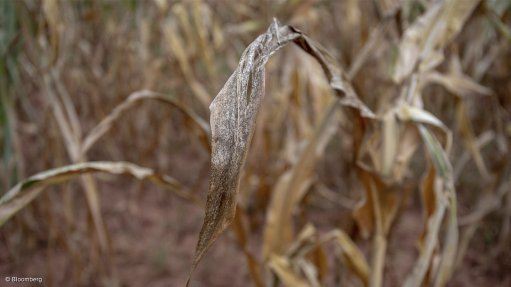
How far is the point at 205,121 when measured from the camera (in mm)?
1274

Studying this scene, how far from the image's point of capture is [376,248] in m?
0.63

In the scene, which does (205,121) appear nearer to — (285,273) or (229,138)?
(285,273)

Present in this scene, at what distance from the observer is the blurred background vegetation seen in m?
0.79

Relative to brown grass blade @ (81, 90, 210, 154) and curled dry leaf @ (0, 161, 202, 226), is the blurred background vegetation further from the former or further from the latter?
curled dry leaf @ (0, 161, 202, 226)

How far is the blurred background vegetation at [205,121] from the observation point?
2.60ft

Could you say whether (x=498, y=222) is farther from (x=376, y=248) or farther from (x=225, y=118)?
(x=225, y=118)

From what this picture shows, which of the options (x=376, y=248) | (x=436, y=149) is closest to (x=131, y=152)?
(x=376, y=248)

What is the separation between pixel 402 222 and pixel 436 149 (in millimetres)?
901

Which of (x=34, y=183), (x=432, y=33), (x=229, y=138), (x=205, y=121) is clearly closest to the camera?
(x=229, y=138)

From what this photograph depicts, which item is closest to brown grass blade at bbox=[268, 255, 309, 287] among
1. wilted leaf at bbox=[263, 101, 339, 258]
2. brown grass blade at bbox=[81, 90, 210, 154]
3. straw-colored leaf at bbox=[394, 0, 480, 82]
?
wilted leaf at bbox=[263, 101, 339, 258]

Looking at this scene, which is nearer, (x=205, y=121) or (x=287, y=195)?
(x=287, y=195)

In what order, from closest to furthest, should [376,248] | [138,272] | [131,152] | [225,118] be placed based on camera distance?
[225,118], [376,248], [138,272], [131,152]

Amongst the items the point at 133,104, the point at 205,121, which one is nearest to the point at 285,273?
the point at 133,104

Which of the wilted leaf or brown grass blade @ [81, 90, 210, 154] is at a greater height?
brown grass blade @ [81, 90, 210, 154]
